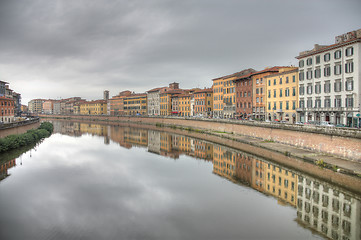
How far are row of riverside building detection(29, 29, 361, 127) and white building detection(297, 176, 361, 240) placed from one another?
A: 54.7 feet

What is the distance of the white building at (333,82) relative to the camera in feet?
103

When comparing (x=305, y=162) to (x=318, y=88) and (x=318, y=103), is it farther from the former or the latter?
(x=318, y=88)

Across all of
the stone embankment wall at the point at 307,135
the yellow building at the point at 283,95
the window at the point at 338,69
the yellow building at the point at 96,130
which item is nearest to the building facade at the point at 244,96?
the yellow building at the point at 283,95

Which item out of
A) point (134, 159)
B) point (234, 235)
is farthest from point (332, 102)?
point (234, 235)

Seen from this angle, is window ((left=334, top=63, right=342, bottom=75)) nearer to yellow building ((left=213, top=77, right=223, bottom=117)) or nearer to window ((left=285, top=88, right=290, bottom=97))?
window ((left=285, top=88, right=290, bottom=97))

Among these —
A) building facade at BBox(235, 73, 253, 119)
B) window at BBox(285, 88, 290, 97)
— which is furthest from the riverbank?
building facade at BBox(235, 73, 253, 119)

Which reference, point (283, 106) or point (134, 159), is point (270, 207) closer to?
point (134, 159)

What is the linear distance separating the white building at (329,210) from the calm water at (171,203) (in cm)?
5

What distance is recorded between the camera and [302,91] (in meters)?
40.8

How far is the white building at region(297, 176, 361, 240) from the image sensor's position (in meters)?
13.2

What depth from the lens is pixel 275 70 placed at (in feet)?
164

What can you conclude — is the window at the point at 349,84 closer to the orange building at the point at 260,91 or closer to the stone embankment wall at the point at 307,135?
the stone embankment wall at the point at 307,135

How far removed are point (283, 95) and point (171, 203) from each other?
120 ft

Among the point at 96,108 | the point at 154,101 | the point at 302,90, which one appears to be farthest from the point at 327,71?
the point at 96,108
